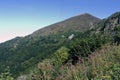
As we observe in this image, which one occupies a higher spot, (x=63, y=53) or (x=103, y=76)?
(x=103, y=76)

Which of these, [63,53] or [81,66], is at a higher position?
[81,66]

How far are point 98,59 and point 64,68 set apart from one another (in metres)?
1.66

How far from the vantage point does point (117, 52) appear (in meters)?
16.6

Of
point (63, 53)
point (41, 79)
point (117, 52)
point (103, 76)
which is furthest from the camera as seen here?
point (63, 53)

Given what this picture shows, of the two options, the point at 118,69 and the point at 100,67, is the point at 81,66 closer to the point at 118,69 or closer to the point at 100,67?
the point at 100,67

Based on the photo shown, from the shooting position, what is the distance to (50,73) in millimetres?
15305

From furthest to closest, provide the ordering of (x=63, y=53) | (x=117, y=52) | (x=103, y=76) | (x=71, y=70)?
(x=63, y=53) → (x=117, y=52) → (x=71, y=70) → (x=103, y=76)

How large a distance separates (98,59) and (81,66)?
87cm

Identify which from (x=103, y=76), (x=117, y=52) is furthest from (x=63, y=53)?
(x=103, y=76)

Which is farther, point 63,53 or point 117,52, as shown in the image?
point 63,53

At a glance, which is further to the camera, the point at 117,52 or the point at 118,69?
the point at 117,52

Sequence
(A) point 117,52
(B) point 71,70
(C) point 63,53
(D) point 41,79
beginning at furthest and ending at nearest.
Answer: (C) point 63,53 → (A) point 117,52 → (D) point 41,79 → (B) point 71,70

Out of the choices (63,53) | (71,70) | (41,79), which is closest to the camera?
(71,70)

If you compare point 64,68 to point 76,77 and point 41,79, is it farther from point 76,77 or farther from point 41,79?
point 76,77
